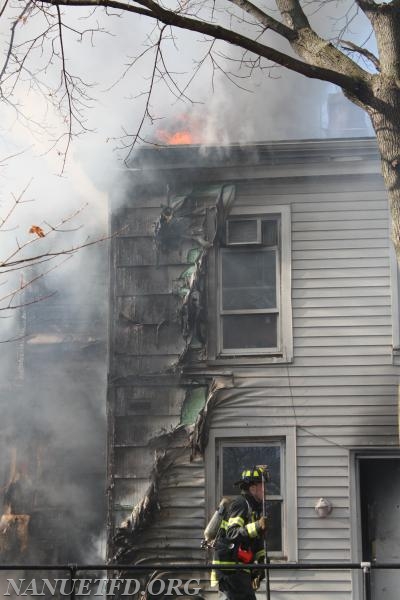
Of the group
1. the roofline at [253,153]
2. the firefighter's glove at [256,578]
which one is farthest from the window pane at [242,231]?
the firefighter's glove at [256,578]

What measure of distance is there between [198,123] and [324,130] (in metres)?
2.40

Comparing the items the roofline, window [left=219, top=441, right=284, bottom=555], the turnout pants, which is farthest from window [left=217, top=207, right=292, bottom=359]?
the turnout pants

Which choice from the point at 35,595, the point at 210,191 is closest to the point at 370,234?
the point at 210,191

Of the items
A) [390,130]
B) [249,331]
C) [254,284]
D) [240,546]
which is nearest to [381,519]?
[249,331]

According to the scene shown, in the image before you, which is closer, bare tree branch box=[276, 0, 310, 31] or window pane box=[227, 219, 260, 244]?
bare tree branch box=[276, 0, 310, 31]

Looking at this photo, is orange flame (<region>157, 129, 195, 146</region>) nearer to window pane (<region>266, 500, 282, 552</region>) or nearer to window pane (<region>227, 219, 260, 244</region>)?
window pane (<region>227, 219, 260, 244</region>)

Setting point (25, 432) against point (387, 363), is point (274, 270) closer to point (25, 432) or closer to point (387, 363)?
point (387, 363)

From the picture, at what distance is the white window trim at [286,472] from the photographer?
34.5 feet

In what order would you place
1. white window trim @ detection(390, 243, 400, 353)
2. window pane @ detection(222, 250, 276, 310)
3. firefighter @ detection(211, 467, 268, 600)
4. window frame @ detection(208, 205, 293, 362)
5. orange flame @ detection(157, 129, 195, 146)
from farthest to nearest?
orange flame @ detection(157, 129, 195, 146) < window pane @ detection(222, 250, 276, 310) < window frame @ detection(208, 205, 293, 362) < white window trim @ detection(390, 243, 400, 353) < firefighter @ detection(211, 467, 268, 600)

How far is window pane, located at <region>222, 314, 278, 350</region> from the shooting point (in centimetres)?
1112

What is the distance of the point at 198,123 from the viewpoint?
1220 centimetres

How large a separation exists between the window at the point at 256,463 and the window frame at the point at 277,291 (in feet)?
3.33

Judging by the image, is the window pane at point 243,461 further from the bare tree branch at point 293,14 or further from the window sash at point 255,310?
the bare tree branch at point 293,14

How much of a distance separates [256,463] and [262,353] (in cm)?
128
